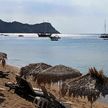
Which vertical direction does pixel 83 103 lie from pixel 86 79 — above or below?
below

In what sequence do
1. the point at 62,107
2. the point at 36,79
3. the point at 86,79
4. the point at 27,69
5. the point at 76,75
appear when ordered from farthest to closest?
the point at 27,69
the point at 36,79
the point at 76,75
the point at 86,79
the point at 62,107

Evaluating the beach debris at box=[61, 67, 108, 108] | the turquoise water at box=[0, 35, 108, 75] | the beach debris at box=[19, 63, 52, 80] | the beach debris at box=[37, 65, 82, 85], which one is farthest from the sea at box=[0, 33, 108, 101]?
the beach debris at box=[61, 67, 108, 108]

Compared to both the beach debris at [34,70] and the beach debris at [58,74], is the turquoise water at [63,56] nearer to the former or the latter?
the beach debris at [34,70]

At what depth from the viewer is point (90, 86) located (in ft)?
48.2

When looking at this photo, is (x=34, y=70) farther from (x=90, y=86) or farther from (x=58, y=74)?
(x=90, y=86)

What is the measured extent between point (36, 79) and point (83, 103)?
2742 millimetres

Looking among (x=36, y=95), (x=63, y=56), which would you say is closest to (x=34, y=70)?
(x=36, y=95)

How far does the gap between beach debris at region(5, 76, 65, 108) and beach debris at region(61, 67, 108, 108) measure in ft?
2.94

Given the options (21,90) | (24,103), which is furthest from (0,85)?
(24,103)

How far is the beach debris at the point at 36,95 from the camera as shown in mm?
14078

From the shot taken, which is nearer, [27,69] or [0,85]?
[0,85]

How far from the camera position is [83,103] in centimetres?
1880

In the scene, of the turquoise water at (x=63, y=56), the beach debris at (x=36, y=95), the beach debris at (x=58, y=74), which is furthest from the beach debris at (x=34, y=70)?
the turquoise water at (x=63, y=56)

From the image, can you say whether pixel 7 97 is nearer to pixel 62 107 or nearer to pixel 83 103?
pixel 62 107
